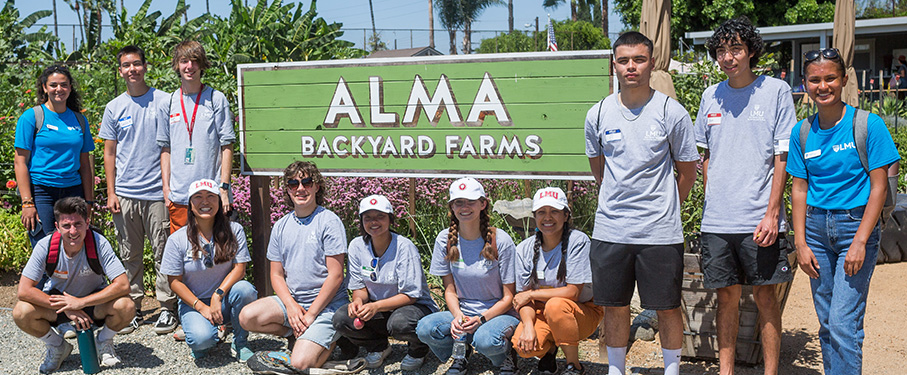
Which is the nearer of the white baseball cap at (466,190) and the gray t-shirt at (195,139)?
the white baseball cap at (466,190)

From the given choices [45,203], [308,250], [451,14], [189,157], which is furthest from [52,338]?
[451,14]

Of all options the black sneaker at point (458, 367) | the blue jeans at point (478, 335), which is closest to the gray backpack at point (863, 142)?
the blue jeans at point (478, 335)

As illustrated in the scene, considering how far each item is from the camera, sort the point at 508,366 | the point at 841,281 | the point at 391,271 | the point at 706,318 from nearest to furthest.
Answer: the point at 841,281 < the point at 508,366 < the point at 706,318 < the point at 391,271

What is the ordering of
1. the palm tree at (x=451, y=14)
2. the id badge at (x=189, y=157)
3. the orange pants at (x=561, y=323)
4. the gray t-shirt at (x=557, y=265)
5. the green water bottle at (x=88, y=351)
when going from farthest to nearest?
the palm tree at (x=451, y=14)
the id badge at (x=189, y=157)
the green water bottle at (x=88, y=351)
the gray t-shirt at (x=557, y=265)
the orange pants at (x=561, y=323)

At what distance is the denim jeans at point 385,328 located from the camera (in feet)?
14.2

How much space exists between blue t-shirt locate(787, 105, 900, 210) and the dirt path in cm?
139

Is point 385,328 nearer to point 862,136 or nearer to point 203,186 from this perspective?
point 203,186

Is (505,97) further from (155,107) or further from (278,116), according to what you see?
(155,107)

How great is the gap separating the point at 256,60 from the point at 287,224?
17.6ft

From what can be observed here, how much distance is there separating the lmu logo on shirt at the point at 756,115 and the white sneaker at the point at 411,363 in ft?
7.42

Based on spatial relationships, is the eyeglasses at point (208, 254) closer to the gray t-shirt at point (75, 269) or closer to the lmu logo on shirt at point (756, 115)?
the gray t-shirt at point (75, 269)

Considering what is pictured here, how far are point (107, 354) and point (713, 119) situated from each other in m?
3.74

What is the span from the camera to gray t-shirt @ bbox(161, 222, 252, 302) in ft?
15.3

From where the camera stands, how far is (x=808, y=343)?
488cm
